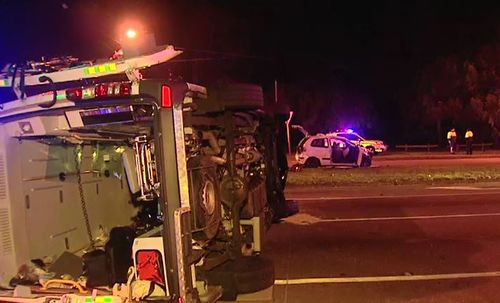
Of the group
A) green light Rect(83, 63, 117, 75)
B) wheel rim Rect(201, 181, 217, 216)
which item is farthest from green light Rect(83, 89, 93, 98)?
wheel rim Rect(201, 181, 217, 216)

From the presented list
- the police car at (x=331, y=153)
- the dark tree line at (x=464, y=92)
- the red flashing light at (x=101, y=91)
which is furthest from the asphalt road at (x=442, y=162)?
the red flashing light at (x=101, y=91)

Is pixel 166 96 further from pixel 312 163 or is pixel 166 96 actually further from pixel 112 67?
pixel 312 163

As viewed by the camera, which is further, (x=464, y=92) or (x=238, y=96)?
(x=464, y=92)

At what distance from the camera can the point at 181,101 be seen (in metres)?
4.18

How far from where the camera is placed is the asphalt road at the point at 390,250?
7562 mm

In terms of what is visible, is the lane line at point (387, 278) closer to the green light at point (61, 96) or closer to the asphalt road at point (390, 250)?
the asphalt road at point (390, 250)

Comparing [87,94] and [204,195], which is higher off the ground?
[87,94]

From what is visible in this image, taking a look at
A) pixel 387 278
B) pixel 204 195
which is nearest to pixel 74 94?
pixel 204 195

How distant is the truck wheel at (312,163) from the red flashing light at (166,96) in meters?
23.9

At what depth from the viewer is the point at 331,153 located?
27.1 meters

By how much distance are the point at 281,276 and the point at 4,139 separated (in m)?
4.66

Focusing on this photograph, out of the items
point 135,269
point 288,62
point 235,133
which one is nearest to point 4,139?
point 135,269

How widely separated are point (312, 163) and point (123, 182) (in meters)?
20.8

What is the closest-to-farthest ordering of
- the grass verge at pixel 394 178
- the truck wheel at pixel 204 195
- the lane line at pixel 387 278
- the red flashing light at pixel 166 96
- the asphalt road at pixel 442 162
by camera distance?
the red flashing light at pixel 166 96, the truck wheel at pixel 204 195, the lane line at pixel 387 278, the grass verge at pixel 394 178, the asphalt road at pixel 442 162
